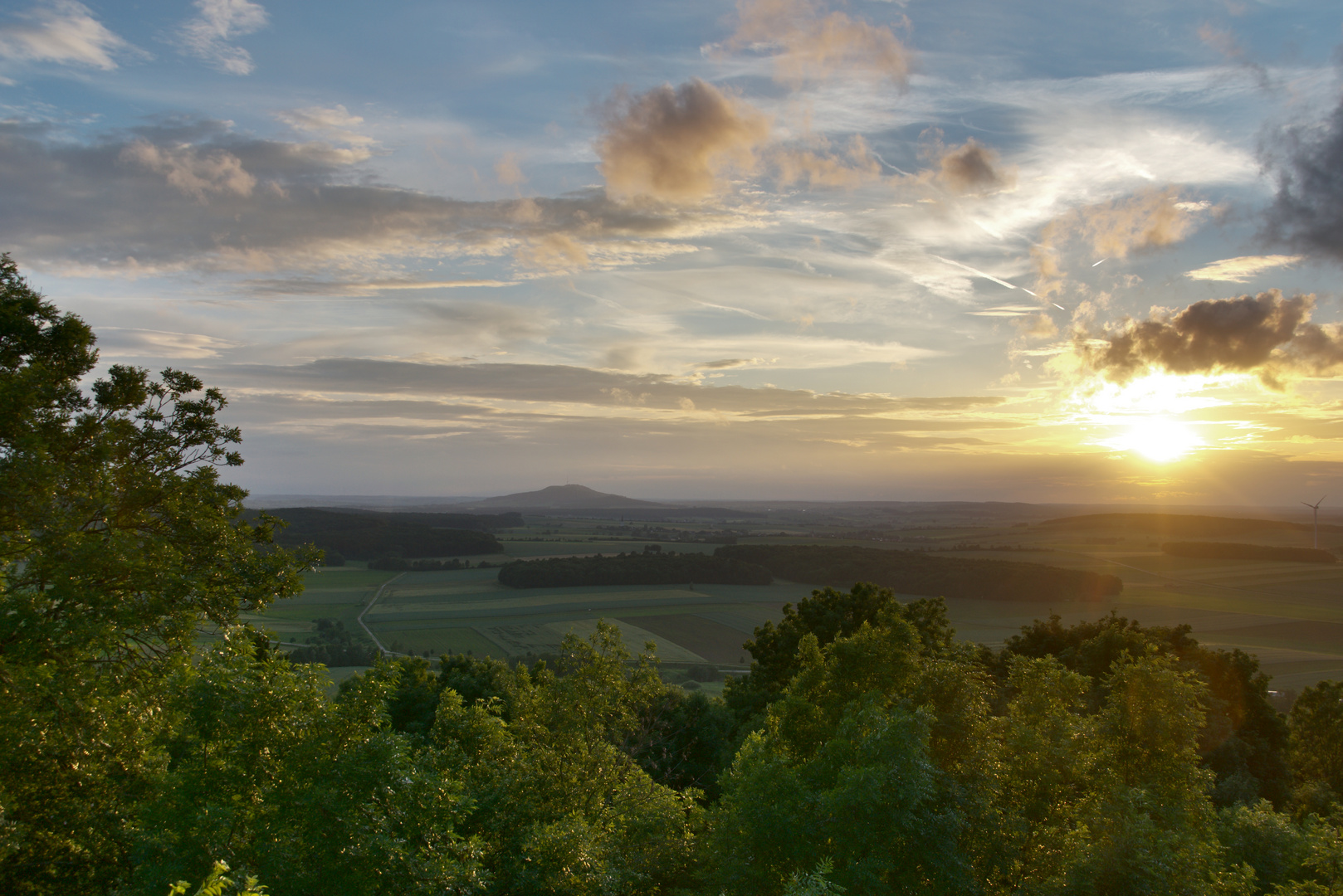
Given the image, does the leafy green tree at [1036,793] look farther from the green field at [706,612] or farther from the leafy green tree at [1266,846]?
the green field at [706,612]

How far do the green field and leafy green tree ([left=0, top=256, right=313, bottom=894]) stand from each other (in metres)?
79.0

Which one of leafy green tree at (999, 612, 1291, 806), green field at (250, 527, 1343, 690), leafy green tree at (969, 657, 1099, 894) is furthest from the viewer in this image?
green field at (250, 527, 1343, 690)

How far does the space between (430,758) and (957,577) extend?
147258mm

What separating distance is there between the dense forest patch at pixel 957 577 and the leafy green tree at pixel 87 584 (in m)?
136

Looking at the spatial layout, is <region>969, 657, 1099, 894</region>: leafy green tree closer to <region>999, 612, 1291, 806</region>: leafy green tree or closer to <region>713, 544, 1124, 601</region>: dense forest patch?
<region>999, 612, 1291, 806</region>: leafy green tree

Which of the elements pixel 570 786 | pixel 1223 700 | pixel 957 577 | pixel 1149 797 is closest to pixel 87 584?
pixel 570 786

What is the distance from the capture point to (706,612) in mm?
138625

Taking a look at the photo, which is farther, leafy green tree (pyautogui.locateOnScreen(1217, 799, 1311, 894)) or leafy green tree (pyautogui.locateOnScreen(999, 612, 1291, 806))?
leafy green tree (pyautogui.locateOnScreen(999, 612, 1291, 806))

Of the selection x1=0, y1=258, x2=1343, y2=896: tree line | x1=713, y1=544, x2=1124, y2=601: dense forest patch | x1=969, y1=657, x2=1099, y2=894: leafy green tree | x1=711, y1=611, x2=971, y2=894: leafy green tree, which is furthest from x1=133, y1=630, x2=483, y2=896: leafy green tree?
x1=713, y1=544, x2=1124, y2=601: dense forest patch

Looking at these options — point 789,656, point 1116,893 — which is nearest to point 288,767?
point 1116,893

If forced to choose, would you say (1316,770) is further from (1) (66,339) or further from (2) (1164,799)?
(1) (66,339)

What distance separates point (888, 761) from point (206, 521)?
18445 millimetres

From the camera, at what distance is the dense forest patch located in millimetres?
147375

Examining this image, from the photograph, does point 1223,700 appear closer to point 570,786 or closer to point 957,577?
point 570,786
